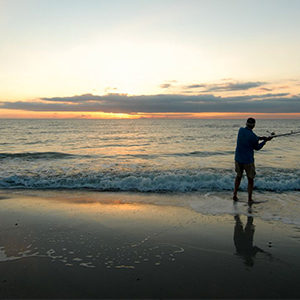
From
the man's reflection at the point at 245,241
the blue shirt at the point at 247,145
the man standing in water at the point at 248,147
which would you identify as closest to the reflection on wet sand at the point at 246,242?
the man's reflection at the point at 245,241

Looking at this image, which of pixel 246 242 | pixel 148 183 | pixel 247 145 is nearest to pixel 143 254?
pixel 246 242

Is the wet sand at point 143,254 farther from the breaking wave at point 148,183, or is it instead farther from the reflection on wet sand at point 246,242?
the breaking wave at point 148,183

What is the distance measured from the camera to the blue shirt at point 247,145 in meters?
6.67

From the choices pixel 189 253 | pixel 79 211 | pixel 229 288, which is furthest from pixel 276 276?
pixel 79 211

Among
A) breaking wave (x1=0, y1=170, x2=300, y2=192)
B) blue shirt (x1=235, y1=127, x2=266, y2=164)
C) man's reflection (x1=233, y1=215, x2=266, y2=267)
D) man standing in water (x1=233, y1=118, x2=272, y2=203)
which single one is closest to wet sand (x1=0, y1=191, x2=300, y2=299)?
man's reflection (x1=233, y1=215, x2=266, y2=267)

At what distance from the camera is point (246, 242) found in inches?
176

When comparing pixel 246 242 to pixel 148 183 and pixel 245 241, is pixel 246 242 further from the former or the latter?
pixel 148 183

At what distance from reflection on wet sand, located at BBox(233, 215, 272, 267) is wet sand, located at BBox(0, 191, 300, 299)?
2 centimetres

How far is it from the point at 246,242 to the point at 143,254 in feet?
6.00

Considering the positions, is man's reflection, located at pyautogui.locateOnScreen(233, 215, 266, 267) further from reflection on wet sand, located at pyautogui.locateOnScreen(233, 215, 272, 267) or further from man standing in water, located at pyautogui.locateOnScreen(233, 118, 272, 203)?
man standing in water, located at pyautogui.locateOnScreen(233, 118, 272, 203)

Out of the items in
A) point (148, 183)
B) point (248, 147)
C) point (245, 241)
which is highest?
point (248, 147)

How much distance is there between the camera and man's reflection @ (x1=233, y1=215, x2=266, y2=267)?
3.94 metres

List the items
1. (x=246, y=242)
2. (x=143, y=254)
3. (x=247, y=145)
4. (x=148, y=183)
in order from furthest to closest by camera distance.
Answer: (x=148, y=183)
(x=247, y=145)
(x=246, y=242)
(x=143, y=254)

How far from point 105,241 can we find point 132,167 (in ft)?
25.9
